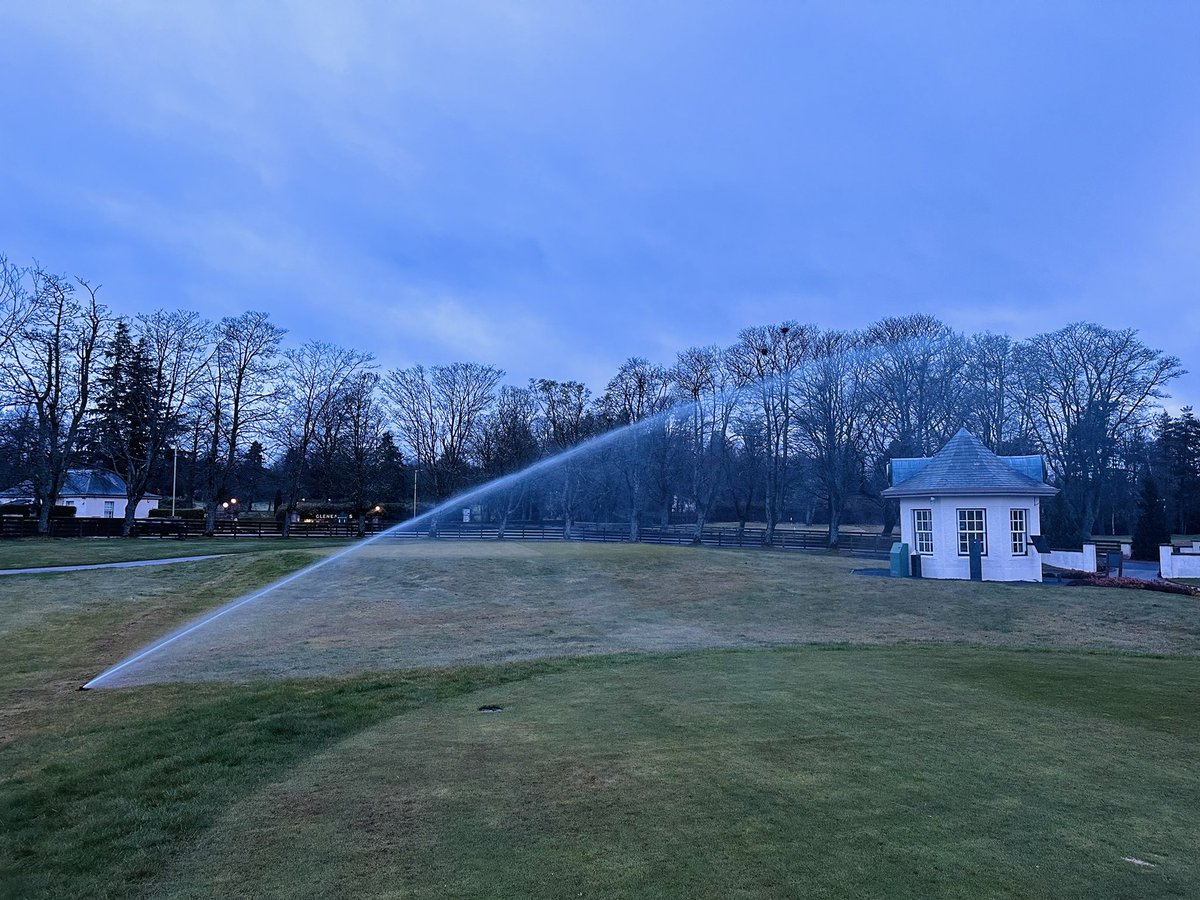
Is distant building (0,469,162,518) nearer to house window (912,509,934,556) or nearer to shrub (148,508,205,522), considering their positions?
shrub (148,508,205,522)

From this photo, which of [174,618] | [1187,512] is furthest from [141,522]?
[1187,512]

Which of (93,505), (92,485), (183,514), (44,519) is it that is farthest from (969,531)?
(92,485)

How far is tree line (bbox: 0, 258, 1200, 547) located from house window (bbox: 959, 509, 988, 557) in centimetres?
1833

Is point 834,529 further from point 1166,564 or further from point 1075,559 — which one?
point 1166,564

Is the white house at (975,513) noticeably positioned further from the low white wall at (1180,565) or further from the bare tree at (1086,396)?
the bare tree at (1086,396)

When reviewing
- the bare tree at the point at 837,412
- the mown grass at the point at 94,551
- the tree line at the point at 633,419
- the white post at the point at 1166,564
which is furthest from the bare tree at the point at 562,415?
the white post at the point at 1166,564

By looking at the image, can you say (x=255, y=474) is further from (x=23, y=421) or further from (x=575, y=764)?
(x=575, y=764)

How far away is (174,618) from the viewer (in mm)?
18672

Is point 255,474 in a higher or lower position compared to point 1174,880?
higher

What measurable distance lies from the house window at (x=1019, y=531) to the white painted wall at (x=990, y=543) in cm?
13

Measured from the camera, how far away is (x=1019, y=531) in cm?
2764

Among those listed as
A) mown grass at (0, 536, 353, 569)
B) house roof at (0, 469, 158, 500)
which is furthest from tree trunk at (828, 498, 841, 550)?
house roof at (0, 469, 158, 500)

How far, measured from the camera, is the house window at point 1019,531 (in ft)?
90.3

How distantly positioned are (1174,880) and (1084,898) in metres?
0.71
